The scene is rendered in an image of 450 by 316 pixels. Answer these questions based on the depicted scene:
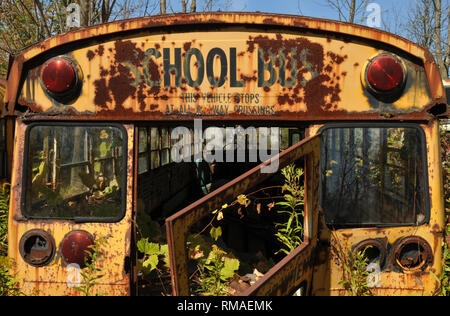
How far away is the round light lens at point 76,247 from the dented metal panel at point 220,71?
843 millimetres

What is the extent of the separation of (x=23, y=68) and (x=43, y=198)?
942mm

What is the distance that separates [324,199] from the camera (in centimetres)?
259

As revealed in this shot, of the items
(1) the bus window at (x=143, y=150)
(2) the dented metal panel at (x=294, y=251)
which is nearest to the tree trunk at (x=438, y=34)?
(1) the bus window at (x=143, y=150)

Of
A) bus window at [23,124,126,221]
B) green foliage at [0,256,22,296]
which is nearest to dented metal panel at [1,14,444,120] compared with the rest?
bus window at [23,124,126,221]

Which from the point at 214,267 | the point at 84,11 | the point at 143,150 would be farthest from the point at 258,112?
the point at 84,11

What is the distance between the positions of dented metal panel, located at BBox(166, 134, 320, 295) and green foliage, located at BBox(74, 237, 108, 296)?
98 centimetres

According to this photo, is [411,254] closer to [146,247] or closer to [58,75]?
[146,247]

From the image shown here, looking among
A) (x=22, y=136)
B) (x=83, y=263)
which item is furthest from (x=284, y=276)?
(x=22, y=136)

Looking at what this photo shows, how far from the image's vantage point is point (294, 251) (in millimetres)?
2260

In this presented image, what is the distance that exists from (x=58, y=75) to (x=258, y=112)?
1.40 meters

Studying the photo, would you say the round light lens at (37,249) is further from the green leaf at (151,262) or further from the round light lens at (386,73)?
the round light lens at (386,73)

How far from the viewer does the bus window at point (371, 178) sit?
101 inches

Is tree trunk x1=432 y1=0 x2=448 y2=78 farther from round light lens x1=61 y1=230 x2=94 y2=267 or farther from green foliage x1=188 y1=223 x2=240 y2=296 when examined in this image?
round light lens x1=61 y1=230 x2=94 y2=267
